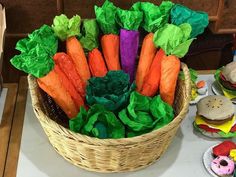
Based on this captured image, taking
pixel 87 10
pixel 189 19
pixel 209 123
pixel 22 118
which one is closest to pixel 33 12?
pixel 87 10

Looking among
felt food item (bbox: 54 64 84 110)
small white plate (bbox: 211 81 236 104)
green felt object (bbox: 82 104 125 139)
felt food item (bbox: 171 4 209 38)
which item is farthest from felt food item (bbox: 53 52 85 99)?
small white plate (bbox: 211 81 236 104)

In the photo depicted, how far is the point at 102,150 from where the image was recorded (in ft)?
2.44

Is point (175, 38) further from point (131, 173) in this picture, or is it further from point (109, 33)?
point (131, 173)

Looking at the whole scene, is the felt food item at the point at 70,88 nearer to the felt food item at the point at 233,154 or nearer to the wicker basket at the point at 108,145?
the wicker basket at the point at 108,145

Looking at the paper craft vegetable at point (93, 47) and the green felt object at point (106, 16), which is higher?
the green felt object at point (106, 16)

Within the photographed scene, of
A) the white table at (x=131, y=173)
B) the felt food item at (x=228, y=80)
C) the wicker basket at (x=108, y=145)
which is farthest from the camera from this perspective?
the felt food item at (x=228, y=80)

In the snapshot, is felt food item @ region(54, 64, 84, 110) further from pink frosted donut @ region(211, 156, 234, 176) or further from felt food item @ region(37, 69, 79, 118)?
pink frosted donut @ region(211, 156, 234, 176)

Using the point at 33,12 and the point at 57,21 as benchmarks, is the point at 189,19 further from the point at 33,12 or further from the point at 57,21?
the point at 33,12

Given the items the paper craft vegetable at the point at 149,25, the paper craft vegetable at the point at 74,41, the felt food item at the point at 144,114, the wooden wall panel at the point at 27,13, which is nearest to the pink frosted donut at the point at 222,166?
the felt food item at the point at 144,114

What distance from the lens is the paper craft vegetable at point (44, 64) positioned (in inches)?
31.1

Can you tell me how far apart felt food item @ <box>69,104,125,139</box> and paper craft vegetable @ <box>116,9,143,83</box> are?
0.61 feet

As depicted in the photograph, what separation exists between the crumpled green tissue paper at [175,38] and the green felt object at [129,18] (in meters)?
0.06

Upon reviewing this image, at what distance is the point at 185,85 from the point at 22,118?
0.40 m

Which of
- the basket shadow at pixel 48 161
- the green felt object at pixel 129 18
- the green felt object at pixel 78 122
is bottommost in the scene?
the basket shadow at pixel 48 161
